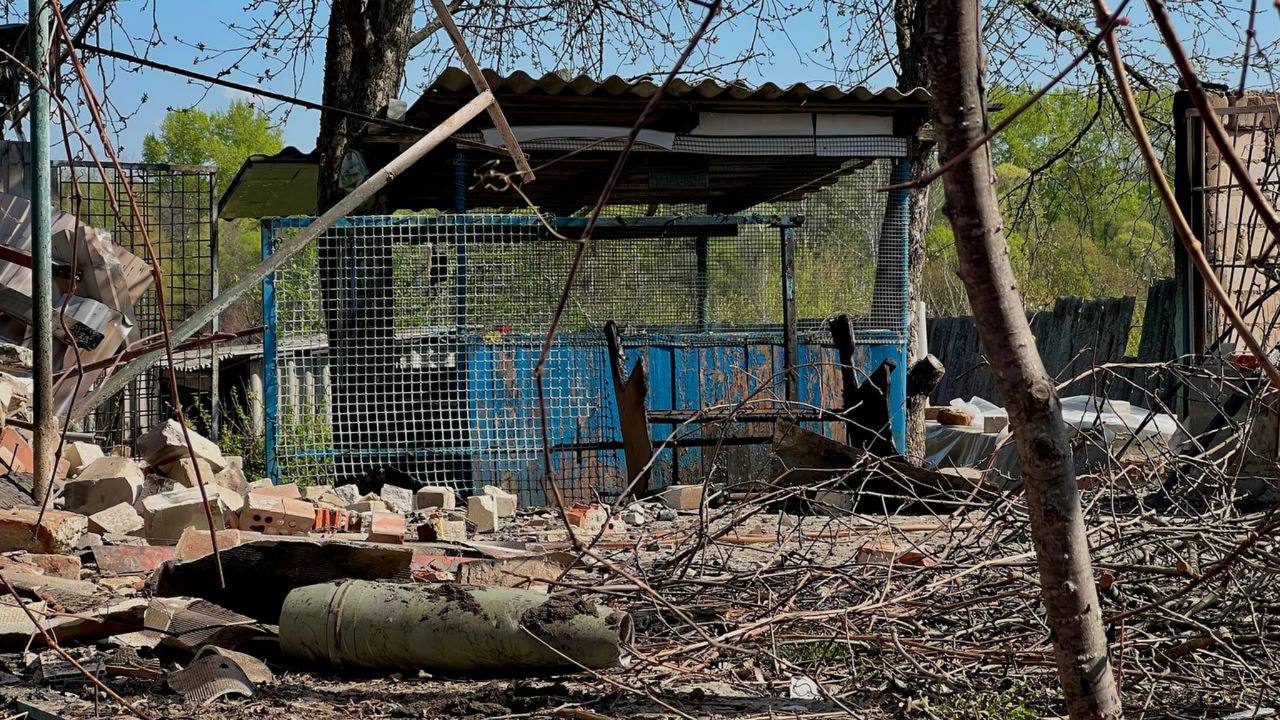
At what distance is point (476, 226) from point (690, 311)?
6.49 ft

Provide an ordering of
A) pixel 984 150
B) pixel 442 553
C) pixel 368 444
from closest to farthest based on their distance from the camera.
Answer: pixel 984 150
pixel 442 553
pixel 368 444

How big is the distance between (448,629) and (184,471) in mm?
4713

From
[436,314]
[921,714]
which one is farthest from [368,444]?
[921,714]

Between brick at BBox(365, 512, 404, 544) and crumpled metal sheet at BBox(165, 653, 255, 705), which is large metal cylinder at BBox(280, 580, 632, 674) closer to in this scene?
crumpled metal sheet at BBox(165, 653, 255, 705)

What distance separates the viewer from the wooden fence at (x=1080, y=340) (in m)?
14.0

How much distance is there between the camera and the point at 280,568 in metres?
4.24

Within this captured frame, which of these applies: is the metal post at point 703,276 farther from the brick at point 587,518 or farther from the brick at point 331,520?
the brick at point 331,520

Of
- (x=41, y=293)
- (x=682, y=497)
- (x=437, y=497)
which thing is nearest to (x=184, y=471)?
(x=437, y=497)

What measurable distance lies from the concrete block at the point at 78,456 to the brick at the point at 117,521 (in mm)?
979

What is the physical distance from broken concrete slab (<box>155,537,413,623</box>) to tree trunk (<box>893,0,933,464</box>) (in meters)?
5.56

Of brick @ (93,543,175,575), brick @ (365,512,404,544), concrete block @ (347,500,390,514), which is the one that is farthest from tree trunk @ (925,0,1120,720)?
concrete block @ (347,500,390,514)

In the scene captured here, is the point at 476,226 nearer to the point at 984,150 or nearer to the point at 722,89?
the point at 722,89

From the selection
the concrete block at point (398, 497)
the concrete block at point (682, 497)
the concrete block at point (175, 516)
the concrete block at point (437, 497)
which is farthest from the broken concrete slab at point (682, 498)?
the concrete block at point (175, 516)

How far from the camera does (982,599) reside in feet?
9.73
